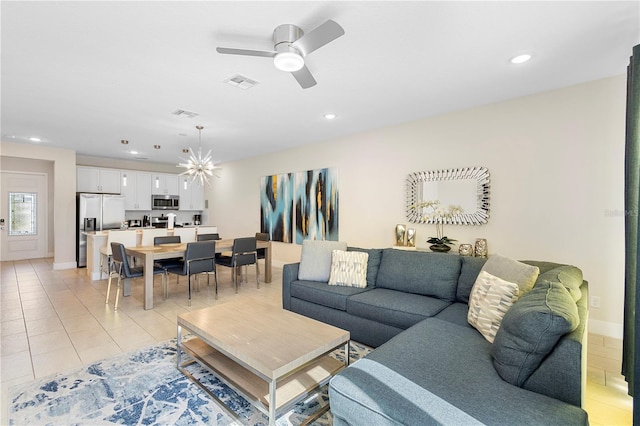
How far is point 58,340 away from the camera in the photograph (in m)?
2.90

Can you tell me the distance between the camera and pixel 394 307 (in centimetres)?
256

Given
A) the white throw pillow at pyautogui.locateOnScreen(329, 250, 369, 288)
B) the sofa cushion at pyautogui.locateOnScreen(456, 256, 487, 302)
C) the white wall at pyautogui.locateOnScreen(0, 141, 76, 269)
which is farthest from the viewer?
the white wall at pyautogui.locateOnScreen(0, 141, 76, 269)

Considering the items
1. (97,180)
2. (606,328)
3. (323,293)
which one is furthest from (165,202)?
(606,328)

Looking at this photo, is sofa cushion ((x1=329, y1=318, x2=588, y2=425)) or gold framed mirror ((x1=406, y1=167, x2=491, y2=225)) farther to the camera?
gold framed mirror ((x1=406, y1=167, x2=491, y2=225))

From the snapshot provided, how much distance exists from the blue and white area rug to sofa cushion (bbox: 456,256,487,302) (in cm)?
148

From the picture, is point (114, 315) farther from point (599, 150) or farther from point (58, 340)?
point (599, 150)

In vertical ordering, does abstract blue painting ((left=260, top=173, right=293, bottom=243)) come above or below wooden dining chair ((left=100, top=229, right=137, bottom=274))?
above

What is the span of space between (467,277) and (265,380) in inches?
78.5

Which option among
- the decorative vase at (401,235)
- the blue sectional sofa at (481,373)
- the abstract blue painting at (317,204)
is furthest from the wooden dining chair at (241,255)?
the blue sectional sofa at (481,373)

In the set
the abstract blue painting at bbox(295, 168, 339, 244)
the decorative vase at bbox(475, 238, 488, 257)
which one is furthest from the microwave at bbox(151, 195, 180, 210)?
the decorative vase at bbox(475, 238, 488, 257)

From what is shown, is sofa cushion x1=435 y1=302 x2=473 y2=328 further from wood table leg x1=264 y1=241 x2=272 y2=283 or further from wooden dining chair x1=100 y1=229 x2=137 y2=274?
wooden dining chair x1=100 y1=229 x2=137 y2=274

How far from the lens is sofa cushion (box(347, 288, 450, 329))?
2.45 m

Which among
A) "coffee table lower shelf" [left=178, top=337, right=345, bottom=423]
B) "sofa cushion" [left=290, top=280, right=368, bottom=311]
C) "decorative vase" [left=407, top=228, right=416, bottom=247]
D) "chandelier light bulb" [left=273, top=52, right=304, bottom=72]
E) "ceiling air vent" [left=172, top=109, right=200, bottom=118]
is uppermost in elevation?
"ceiling air vent" [left=172, top=109, right=200, bottom=118]

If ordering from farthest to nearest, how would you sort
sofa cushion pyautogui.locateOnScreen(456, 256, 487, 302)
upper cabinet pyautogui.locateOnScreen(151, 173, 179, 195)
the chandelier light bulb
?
upper cabinet pyautogui.locateOnScreen(151, 173, 179, 195)
sofa cushion pyautogui.locateOnScreen(456, 256, 487, 302)
the chandelier light bulb
